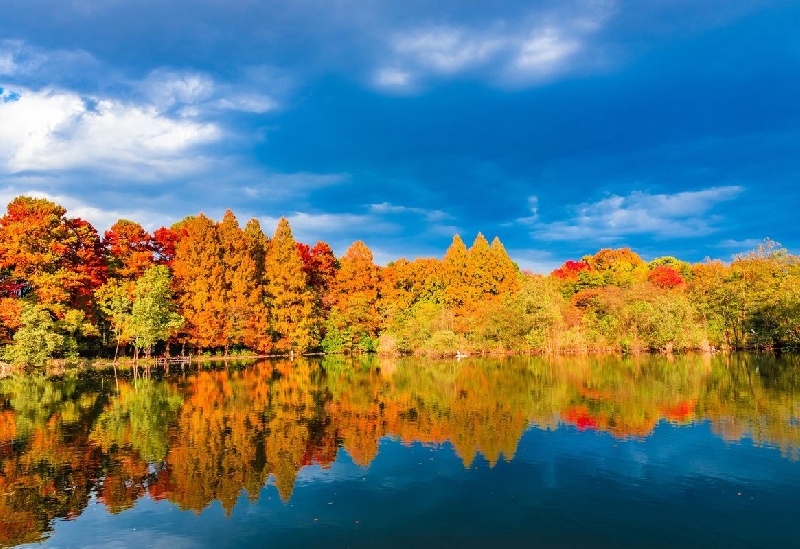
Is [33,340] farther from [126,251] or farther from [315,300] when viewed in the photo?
[315,300]

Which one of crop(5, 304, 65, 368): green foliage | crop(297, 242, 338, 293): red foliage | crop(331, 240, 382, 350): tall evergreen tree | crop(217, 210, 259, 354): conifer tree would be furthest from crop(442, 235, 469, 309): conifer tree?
crop(5, 304, 65, 368): green foliage

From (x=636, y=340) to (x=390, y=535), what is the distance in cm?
4657

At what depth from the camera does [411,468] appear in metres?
12.9

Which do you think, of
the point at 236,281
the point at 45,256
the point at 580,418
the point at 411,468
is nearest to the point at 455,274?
the point at 236,281

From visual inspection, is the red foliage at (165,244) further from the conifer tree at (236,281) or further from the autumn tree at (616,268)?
the autumn tree at (616,268)

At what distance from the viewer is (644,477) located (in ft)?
38.3

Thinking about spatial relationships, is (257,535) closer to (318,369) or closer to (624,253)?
(318,369)

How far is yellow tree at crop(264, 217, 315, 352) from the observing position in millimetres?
56312

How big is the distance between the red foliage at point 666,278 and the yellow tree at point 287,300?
41060mm

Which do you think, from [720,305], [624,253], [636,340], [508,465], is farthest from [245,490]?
[624,253]

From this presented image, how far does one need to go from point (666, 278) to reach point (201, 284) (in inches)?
2119

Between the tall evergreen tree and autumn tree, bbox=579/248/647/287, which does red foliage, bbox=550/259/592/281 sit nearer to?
autumn tree, bbox=579/248/647/287

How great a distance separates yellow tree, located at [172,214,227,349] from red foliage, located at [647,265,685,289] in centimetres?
4955

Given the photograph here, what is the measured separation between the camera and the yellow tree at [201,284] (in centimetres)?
5122
